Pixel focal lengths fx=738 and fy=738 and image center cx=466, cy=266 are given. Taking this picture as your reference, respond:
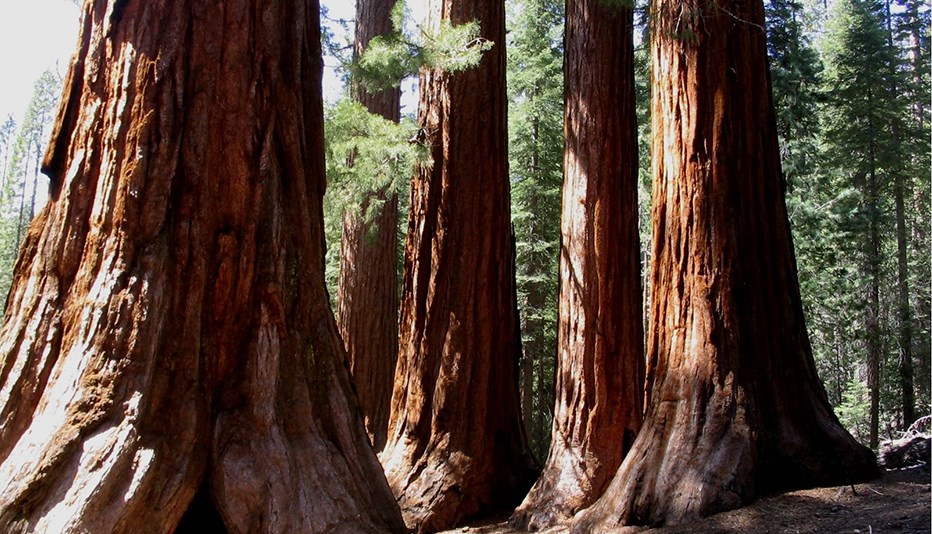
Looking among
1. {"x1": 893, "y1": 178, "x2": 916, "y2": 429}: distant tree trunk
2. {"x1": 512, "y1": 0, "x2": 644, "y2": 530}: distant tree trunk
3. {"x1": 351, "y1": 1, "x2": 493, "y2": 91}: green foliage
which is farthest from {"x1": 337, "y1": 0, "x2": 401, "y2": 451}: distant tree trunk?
{"x1": 893, "y1": 178, "x2": 916, "y2": 429}: distant tree trunk

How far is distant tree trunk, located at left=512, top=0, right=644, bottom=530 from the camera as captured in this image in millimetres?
6918

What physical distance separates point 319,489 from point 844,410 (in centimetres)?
2372

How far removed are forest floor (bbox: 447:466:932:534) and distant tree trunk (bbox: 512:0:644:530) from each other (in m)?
2.33

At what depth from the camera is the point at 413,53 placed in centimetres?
746

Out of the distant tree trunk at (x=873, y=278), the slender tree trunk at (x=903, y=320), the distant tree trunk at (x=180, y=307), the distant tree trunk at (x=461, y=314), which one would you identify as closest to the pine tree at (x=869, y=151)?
the distant tree trunk at (x=873, y=278)

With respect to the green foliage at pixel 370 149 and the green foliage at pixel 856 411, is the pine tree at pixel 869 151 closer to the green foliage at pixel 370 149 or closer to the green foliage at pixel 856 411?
the green foliage at pixel 856 411

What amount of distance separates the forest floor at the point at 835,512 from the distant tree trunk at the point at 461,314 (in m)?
3.21

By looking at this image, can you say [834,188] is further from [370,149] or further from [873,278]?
[370,149]

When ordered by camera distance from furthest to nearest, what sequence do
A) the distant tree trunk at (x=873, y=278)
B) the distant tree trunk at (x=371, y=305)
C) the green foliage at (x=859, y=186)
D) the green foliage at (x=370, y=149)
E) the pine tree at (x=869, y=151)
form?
the pine tree at (x=869, y=151) < the distant tree trunk at (x=873, y=278) < the green foliage at (x=859, y=186) < the distant tree trunk at (x=371, y=305) < the green foliage at (x=370, y=149)

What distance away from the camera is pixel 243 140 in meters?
4.05

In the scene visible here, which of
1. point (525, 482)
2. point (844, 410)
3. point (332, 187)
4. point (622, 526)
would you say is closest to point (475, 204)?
point (332, 187)

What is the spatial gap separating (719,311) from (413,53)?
4.15 m

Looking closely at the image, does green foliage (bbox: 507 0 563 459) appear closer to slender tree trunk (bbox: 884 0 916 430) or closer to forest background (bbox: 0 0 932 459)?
forest background (bbox: 0 0 932 459)

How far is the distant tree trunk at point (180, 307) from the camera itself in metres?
3.40
